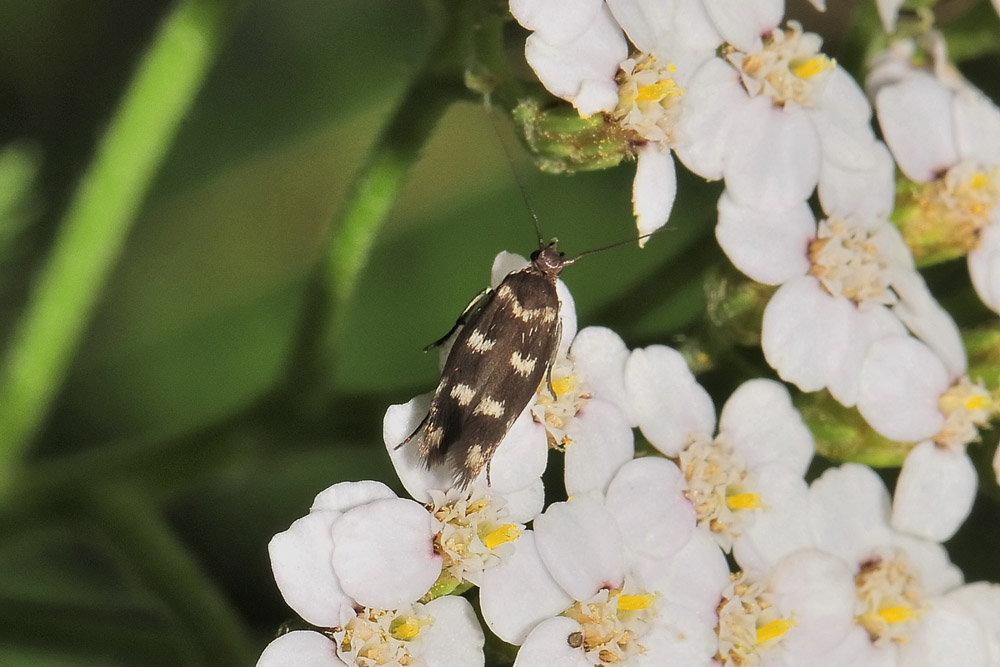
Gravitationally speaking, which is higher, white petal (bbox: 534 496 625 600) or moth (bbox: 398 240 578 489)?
moth (bbox: 398 240 578 489)

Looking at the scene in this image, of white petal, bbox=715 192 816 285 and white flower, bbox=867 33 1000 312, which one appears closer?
white petal, bbox=715 192 816 285

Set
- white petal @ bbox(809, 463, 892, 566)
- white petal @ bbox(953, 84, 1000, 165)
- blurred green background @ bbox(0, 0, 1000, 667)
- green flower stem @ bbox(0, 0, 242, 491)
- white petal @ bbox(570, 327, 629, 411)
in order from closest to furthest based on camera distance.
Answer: white petal @ bbox(570, 327, 629, 411) → white petal @ bbox(809, 463, 892, 566) → green flower stem @ bbox(0, 0, 242, 491) → white petal @ bbox(953, 84, 1000, 165) → blurred green background @ bbox(0, 0, 1000, 667)

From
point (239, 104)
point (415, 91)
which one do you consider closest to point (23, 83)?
point (239, 104)

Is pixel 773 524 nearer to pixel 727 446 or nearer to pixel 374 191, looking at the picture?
pixel 727 446

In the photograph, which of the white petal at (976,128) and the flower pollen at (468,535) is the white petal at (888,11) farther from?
the flower pollen at (468,535)

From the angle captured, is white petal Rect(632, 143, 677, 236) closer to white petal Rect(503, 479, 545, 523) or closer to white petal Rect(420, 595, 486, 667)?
white petal Rect(503, 479, 545, 523)

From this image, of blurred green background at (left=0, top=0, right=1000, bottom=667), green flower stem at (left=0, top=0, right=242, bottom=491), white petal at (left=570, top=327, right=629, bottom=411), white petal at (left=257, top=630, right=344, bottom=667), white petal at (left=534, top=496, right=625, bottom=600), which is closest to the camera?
white petal at (left=257, top=630, right=344, bottom=667)

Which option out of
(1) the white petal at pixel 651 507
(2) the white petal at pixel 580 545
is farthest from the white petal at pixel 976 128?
(2) the white petal at pixel 580 545

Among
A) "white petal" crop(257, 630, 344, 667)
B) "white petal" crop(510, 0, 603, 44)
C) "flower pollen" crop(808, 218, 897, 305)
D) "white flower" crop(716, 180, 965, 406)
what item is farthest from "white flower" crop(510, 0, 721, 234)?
"white petal" crop(257, 630, 344, 667)
